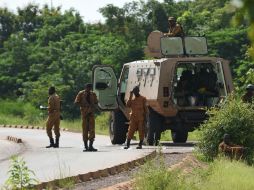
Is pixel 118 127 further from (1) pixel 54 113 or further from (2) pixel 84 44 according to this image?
(2) pixel 84 44

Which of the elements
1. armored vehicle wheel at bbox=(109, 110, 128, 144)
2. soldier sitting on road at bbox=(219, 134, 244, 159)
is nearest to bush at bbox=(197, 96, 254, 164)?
soldier sitting on road at bbox=(219, 134, 244, 159)

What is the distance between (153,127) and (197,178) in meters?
11.8

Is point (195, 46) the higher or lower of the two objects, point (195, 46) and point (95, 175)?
the higher

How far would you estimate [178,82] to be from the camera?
80.8 ft

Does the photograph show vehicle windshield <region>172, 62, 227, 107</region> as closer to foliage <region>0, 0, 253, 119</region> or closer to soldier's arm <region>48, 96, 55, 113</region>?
soldier's arm <region>48, 96, 55, 113</region>

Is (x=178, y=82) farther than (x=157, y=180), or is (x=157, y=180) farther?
(x=178, y=82)

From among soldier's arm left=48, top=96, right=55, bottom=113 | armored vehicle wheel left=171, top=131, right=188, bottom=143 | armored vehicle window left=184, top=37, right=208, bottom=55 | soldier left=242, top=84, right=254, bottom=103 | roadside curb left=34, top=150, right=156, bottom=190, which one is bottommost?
armored vehicle wheel left=171, top=131, right=188, bottom=143

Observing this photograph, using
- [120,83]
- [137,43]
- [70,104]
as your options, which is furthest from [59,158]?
[137,43]

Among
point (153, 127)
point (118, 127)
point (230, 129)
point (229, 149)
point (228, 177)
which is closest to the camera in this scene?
point (228, 177)

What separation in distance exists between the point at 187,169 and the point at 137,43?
45.8 m

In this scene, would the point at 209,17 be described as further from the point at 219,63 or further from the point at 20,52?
the point at 219,63

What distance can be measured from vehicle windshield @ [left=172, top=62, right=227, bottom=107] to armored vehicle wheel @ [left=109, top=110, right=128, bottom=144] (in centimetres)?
273

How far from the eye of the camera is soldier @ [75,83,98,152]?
896 inches

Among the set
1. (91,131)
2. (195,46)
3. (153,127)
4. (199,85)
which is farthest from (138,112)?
(195,46)
